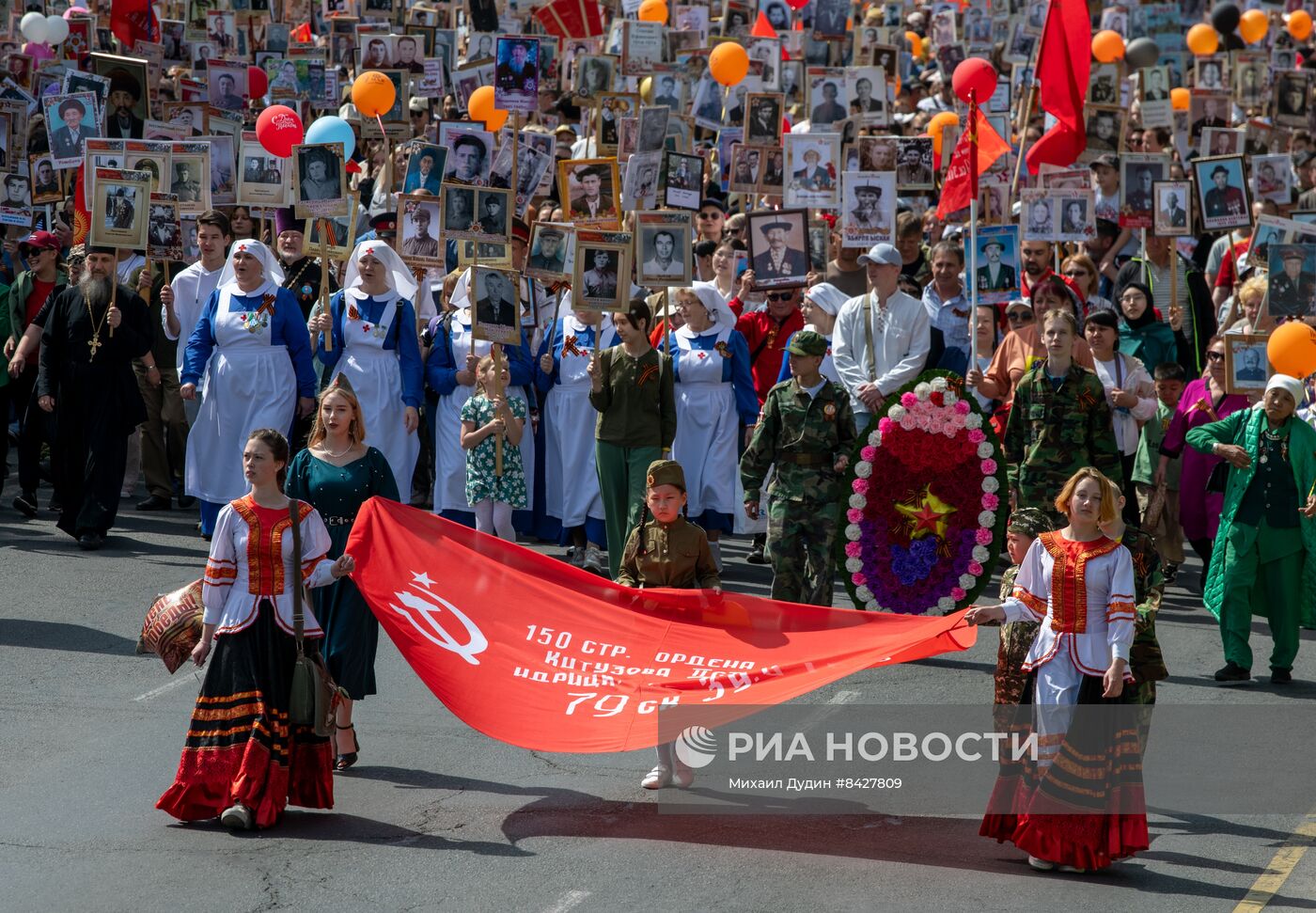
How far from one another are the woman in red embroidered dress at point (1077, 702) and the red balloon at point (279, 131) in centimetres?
862

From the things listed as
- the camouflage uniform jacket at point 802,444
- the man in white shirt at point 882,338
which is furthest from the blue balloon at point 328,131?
the camouflage uniform jacket at point 802,444

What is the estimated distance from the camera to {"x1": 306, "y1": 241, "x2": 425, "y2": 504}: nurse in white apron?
499 inches

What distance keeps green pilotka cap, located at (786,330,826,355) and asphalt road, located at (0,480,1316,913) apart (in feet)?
6.35

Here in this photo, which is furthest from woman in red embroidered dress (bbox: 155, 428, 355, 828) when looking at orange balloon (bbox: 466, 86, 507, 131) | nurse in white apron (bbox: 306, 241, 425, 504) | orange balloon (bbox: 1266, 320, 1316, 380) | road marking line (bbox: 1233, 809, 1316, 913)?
orange balloon (bbox: 466, 86, 507, 131)

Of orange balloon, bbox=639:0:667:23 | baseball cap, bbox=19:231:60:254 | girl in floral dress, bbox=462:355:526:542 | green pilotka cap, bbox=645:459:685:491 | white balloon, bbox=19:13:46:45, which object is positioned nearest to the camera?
green pilotka cap, bbox=645:459:685:491

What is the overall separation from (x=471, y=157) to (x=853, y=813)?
7.09 m

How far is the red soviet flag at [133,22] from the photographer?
1923 cm

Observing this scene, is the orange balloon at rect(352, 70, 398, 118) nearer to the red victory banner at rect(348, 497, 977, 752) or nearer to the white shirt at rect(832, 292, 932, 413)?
the white shirt at rect(832, 292, 932, 413)

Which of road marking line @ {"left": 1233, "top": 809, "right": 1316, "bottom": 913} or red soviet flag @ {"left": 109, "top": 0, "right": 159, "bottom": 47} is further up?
red soviet flag @ {"left": 109, "top": 0, "right": 159, "bottom": 47}

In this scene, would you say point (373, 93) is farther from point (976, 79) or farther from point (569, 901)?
point (569, 901)

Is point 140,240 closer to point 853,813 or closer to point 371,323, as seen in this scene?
point 371,323

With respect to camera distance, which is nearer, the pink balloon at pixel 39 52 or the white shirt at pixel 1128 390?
the white shirt at pixel 1128 390

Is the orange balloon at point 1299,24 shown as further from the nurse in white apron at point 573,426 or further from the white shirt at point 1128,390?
the nurse in white apron at point 573,426

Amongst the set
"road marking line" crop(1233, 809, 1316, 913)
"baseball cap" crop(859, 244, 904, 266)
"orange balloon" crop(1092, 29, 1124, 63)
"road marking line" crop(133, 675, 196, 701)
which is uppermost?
"orange balloon" crop(1092, 29, 1124, 63)
